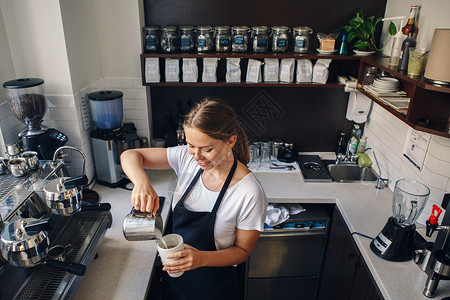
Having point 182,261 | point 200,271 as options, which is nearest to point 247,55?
point 200,271

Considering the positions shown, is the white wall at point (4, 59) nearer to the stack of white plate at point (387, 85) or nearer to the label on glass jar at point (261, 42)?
the label on glass jar at point (261, 42)

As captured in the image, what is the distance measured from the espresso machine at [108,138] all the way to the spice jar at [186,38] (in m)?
0.59

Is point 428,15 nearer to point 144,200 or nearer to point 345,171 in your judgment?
point 345,171

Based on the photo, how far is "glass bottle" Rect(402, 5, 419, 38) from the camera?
2.20 meters

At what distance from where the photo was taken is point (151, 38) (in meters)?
2.66

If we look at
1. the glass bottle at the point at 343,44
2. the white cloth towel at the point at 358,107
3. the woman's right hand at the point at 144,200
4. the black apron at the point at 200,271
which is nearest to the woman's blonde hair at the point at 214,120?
the black apron at the point at 200,271

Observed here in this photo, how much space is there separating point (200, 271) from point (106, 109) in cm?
134

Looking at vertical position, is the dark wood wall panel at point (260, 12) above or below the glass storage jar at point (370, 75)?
above

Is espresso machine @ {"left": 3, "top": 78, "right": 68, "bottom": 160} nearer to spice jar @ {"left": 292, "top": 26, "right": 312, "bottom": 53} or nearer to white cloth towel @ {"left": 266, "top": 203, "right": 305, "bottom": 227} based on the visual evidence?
white cloth towel @ {"left": 266, "top": 203, "right": 305, "bottom": 227}

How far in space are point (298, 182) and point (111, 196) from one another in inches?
53.5

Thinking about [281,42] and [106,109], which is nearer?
[106,109]

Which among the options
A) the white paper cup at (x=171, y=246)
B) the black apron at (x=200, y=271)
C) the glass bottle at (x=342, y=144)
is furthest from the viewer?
the glass bottle at (x=342, y=144)

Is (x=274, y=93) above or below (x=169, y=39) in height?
below

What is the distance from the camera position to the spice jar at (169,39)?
263 centimetres
